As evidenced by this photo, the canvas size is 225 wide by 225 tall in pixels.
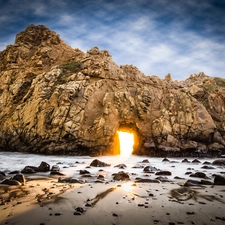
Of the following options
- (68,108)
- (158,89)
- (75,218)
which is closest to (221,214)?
(75,218)

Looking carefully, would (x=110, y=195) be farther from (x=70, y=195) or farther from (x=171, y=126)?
(x=171, y=126)

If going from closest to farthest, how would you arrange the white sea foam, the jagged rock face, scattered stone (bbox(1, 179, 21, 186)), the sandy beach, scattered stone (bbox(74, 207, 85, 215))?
the sandy beach, scattered stone (bbox(74, 207, 85, 215)), scattered stone (bbox(1, 179, 21, 186)), the white sea foam, the jagged rock face

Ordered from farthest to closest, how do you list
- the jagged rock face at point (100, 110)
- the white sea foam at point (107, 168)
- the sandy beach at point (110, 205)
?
the jagged rock face at point (100, 110)
the white sea foam at point (107, 168)
the sandy beach at point (110, 205)

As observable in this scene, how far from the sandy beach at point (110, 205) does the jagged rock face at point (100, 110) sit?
12117 millimetres

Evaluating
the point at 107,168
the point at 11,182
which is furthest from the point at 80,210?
the point at 107,168

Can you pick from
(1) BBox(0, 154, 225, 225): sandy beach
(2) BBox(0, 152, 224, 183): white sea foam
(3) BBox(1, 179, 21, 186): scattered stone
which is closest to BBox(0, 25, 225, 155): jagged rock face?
(2) BBox(0, 152, 224, 183): white sea foam

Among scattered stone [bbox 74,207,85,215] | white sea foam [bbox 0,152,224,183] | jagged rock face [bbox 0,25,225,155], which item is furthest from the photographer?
jagged rock face [bbox 0,25,225,155]

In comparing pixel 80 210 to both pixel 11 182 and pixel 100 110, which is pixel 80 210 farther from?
pixel 100 110

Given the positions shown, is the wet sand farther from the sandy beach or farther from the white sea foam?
the white sea foam

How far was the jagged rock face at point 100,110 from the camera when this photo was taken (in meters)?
17.3

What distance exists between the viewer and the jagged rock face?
17.3 meters

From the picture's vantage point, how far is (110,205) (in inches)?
154

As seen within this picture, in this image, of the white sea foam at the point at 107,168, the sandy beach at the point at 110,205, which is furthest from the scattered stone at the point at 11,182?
the white sea foam at the point at 107,168

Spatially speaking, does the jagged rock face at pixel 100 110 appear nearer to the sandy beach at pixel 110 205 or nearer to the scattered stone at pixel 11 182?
the scattered stone at pixel 11 182
